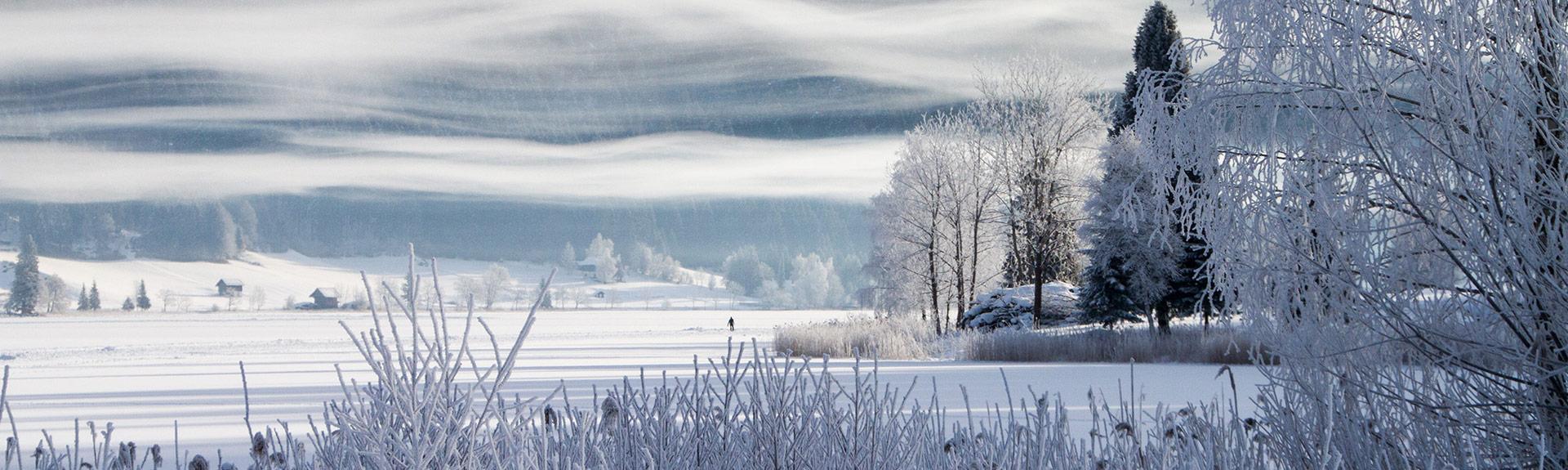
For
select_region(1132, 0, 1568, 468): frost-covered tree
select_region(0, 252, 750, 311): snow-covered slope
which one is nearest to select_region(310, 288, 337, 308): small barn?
select_region(0, 252, 750, 311): snow-covered slope

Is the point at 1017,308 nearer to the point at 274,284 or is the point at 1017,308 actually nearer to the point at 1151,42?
the point at 1151,42

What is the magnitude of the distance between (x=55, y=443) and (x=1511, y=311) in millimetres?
8080

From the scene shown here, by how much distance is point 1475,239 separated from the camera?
292 cm

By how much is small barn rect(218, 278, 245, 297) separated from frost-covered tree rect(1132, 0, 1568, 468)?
136380 mm

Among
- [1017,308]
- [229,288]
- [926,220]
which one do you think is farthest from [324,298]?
[1017,308]

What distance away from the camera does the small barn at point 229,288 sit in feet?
400

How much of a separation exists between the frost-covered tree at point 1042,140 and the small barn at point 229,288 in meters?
123

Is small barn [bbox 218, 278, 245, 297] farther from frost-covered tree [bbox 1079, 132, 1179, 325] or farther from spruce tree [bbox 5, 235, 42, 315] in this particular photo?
frost-covered tree [bbox 1079, 132, 1179, 325]

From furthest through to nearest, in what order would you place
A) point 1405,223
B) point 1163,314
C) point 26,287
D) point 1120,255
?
point 26,287 < point 1163,314 < point 1120,255 < point 1405,223

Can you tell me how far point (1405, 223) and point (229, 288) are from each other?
144 m

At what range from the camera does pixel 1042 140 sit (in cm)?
2147

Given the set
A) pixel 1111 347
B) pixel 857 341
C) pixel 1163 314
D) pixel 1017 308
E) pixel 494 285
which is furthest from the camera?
pixel 494 285

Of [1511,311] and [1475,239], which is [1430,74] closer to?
[1475,239]

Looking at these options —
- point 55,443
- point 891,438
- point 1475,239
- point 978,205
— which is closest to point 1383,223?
point 1475,239
